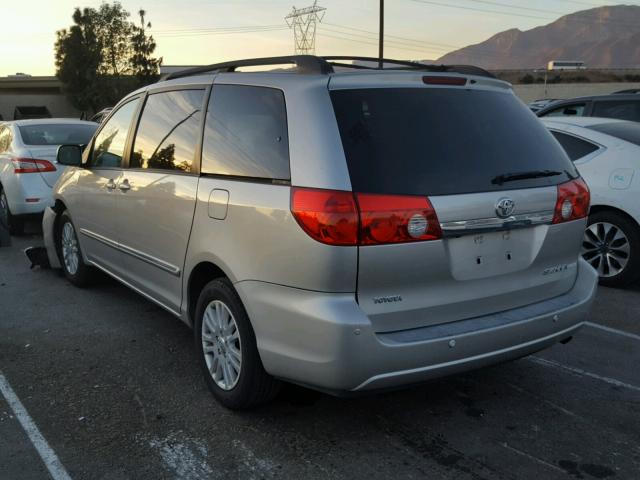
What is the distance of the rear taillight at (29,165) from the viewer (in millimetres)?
8070

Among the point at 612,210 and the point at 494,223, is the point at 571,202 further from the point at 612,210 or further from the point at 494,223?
the point at 612,210

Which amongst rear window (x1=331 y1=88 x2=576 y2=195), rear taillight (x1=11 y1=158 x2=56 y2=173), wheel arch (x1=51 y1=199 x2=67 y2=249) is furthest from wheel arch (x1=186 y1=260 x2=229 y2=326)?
rear taillight (x1=11 y1=158 x2=56 y2=173)

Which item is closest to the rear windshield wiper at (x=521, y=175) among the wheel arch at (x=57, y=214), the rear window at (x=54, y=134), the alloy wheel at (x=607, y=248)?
the alloy wheel at (x=607, y=248)

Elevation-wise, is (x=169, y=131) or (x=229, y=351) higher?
(x=169, y=131)

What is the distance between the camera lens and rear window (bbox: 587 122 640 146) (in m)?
5.93

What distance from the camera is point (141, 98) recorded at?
4.54 meters

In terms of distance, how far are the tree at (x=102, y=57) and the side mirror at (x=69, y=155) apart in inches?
2061

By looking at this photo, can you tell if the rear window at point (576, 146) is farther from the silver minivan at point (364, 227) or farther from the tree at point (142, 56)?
the tree at point (142, 56)

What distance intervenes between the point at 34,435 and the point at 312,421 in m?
1.42

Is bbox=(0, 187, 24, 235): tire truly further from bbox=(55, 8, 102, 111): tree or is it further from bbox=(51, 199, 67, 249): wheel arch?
bbox=(55, 8, 102, 111): tree

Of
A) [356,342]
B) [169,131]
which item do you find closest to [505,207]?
[356,342]

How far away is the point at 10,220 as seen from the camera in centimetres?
850

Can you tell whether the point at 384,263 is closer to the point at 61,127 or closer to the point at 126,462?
the point at 126,462

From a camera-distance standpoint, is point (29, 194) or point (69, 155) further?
point (29, 194)
